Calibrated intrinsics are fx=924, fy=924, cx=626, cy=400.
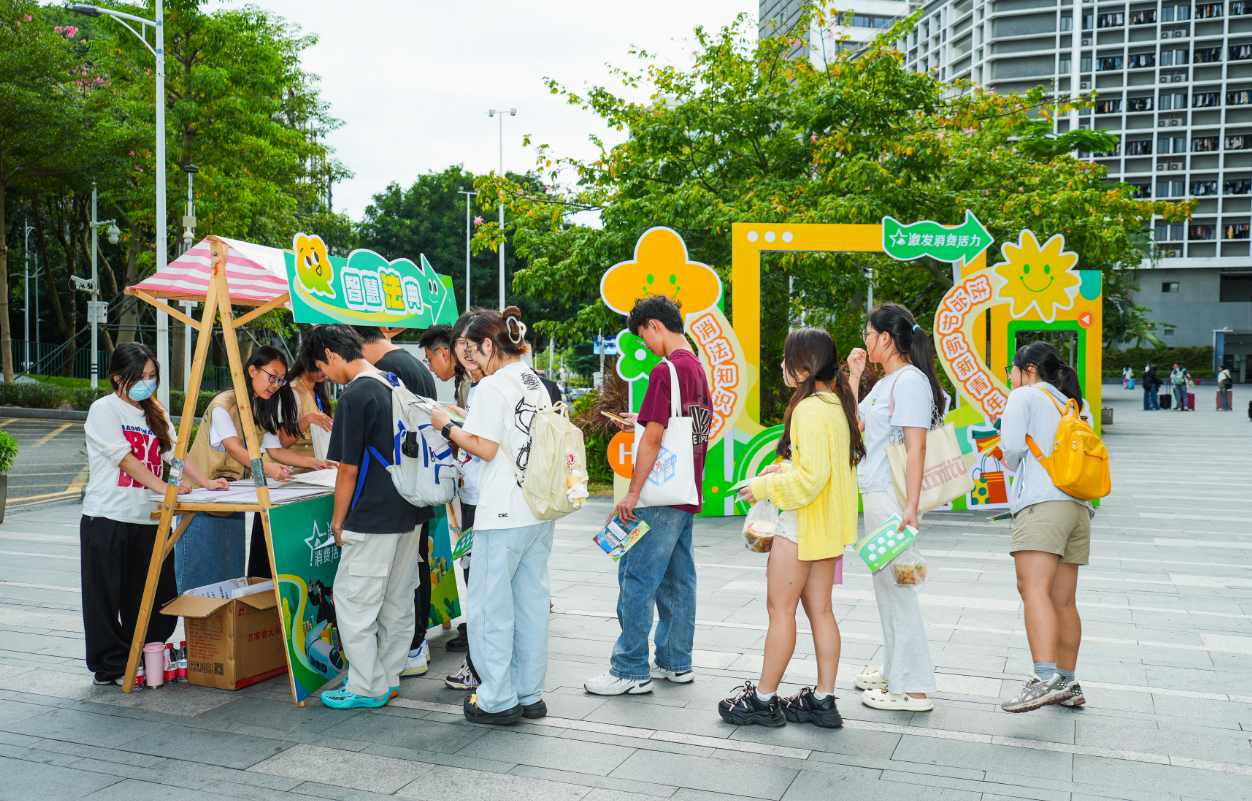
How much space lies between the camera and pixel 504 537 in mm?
3875

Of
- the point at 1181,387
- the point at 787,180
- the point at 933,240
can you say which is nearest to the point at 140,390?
the point at 933,240

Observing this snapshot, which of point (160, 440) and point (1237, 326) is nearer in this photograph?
point (160, 440)

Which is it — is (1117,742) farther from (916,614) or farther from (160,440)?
(160,440)

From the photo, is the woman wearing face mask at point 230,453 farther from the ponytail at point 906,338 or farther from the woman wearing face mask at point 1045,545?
the woman wearing face mask at point 1045,545

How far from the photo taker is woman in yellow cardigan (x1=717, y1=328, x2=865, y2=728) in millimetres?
3746

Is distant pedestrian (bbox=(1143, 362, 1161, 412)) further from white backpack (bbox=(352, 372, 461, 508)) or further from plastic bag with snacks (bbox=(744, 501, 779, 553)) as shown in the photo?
white backpack (bbox=(352, 372, 461, 508))

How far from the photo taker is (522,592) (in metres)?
4.02

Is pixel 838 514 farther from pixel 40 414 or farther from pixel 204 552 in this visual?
pixel 40 414

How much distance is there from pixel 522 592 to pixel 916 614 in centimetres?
171

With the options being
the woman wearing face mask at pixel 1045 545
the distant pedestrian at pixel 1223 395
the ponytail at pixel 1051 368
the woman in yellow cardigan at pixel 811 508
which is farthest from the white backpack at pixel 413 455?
the distant pedestrian at pixel 1223 395

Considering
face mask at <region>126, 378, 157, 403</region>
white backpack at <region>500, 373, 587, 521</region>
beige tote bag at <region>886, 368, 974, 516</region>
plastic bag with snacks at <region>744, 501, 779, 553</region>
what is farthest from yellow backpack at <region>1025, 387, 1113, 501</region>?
face mask at <region>126, 378, 157, 403</region>

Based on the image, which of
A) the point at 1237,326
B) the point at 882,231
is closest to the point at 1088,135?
the point at 882,231

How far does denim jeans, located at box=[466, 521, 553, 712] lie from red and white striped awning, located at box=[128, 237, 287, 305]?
1822 millimetres

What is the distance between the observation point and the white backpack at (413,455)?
4090 mm
